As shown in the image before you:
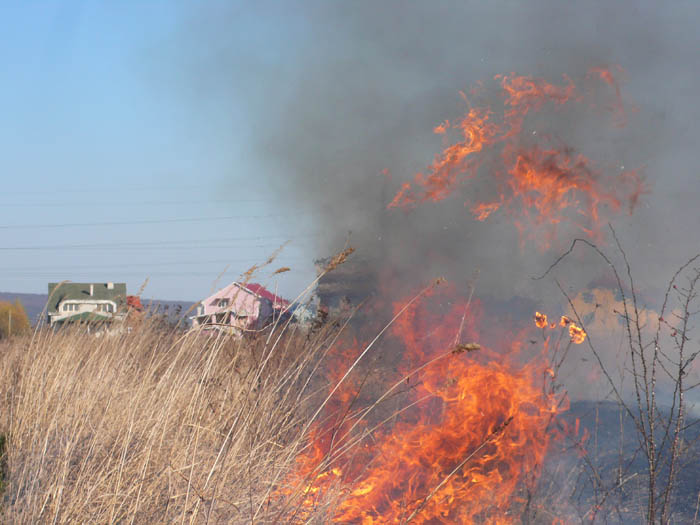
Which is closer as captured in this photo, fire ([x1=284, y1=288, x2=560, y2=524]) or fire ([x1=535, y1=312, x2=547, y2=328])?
fire ([x1=535, y1=312, x2=547, y2=328])

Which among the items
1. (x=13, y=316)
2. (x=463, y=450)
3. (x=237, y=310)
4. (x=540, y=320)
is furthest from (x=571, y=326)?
(x=13, y=316)

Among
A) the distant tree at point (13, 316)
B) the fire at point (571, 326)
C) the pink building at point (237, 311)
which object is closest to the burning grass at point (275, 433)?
the pink building at point (237, 311)

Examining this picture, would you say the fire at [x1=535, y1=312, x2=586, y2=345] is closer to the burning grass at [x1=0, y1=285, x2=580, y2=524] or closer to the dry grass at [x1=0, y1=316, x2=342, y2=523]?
the burning grass at [x1=0, y1=285, x2=580, y2=524]

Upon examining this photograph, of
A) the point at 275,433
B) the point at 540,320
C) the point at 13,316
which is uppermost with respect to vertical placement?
the point at 13,316

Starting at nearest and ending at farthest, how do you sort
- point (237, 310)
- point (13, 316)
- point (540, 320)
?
point (237, 310) → point (540, 320) → point (13, 316)

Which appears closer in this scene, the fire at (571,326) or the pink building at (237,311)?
the pink building at (237,311)

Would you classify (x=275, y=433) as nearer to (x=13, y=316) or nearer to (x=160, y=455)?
(x=160, y=455)

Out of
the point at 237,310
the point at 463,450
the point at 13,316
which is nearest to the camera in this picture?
the point at 237,310

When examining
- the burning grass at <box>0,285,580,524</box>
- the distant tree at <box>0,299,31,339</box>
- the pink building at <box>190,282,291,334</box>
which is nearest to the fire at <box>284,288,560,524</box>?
the burning grass at <box>0,285,580,524</box>

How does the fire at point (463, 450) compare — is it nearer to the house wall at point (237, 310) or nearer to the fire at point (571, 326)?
the fire at point (571, 326)

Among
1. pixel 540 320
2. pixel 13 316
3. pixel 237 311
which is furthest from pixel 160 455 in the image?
pixel 13 316

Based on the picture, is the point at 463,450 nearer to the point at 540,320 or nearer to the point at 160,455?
→ the point at 540,320

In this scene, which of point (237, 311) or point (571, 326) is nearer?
point (237, 311)

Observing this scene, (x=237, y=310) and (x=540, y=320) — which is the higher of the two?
(x=540, y=320)
